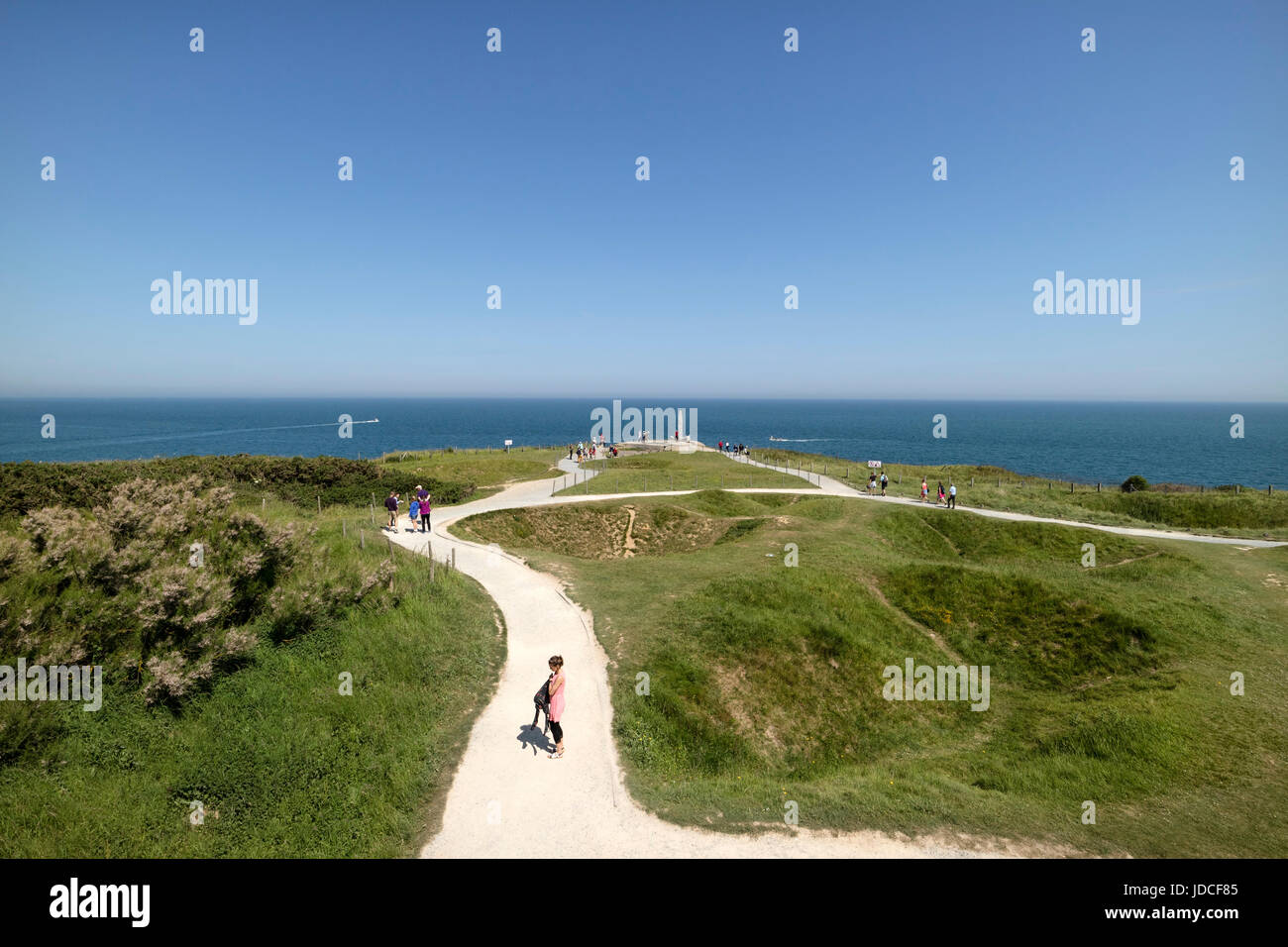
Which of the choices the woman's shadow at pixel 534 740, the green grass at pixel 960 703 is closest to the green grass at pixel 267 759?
the woman's shadow at pixel 534 740

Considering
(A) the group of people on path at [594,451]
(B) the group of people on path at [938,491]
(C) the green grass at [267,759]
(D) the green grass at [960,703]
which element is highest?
(A) the group of people on path at [594,451]

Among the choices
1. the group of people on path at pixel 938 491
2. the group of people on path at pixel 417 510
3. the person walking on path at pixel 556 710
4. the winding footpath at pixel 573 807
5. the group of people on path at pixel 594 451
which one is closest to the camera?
the winding footpath at pixel 573 807

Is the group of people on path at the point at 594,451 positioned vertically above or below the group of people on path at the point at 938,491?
above

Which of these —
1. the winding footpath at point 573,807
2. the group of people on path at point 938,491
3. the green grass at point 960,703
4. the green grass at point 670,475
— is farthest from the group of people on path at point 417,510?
the group of people on path at point 938,491

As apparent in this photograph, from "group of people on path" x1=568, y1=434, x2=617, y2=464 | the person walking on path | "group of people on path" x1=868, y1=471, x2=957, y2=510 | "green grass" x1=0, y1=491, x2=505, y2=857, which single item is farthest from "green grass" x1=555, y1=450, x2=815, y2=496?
the person walking on path

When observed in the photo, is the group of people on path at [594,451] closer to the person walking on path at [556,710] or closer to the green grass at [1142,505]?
the green grass at [1142,505]

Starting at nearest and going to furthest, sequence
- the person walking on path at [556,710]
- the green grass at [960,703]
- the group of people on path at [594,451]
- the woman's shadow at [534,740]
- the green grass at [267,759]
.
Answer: the green grass at [267,759] < the green grass at [960,703] < the person walking on path at [556,710] < the woman's shadow at [534,740] < the group of people on path at [594,451]

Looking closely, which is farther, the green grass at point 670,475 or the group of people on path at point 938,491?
the green grass at point 670,475
